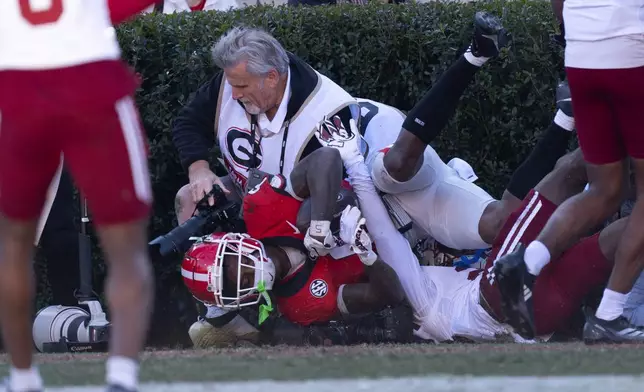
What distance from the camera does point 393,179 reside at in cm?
546

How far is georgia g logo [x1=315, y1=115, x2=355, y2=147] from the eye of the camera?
5527 millimetres

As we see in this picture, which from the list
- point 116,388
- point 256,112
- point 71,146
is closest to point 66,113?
point 71,146

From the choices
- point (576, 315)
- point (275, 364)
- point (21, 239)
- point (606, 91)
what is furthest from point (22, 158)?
point (576, 315)

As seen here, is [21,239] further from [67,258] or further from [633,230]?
[67,258]

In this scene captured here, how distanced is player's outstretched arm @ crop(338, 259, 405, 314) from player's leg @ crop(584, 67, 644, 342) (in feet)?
3.19

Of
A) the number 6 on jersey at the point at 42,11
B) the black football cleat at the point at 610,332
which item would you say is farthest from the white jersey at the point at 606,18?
the number 6 on jersey at the point at 42,11

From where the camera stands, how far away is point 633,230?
4488 millimetres

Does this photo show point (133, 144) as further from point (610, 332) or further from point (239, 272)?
point (610, 332)

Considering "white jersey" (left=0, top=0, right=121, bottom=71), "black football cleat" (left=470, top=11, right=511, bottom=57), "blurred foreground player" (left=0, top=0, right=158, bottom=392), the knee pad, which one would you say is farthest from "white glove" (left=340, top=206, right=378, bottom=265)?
"white jersey" (left=0, top=0, right=121, bottom=71)

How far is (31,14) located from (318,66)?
3128 mm

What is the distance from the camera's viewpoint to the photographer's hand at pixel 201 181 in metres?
5.50

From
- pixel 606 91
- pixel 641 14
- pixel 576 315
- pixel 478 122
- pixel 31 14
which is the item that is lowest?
pixel 576 315

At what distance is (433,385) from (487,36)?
2.44 metres

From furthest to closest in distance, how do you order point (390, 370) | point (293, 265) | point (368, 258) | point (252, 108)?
point (252, 108) → point (293, 265) → point (368, 258) → point (390, 370)
